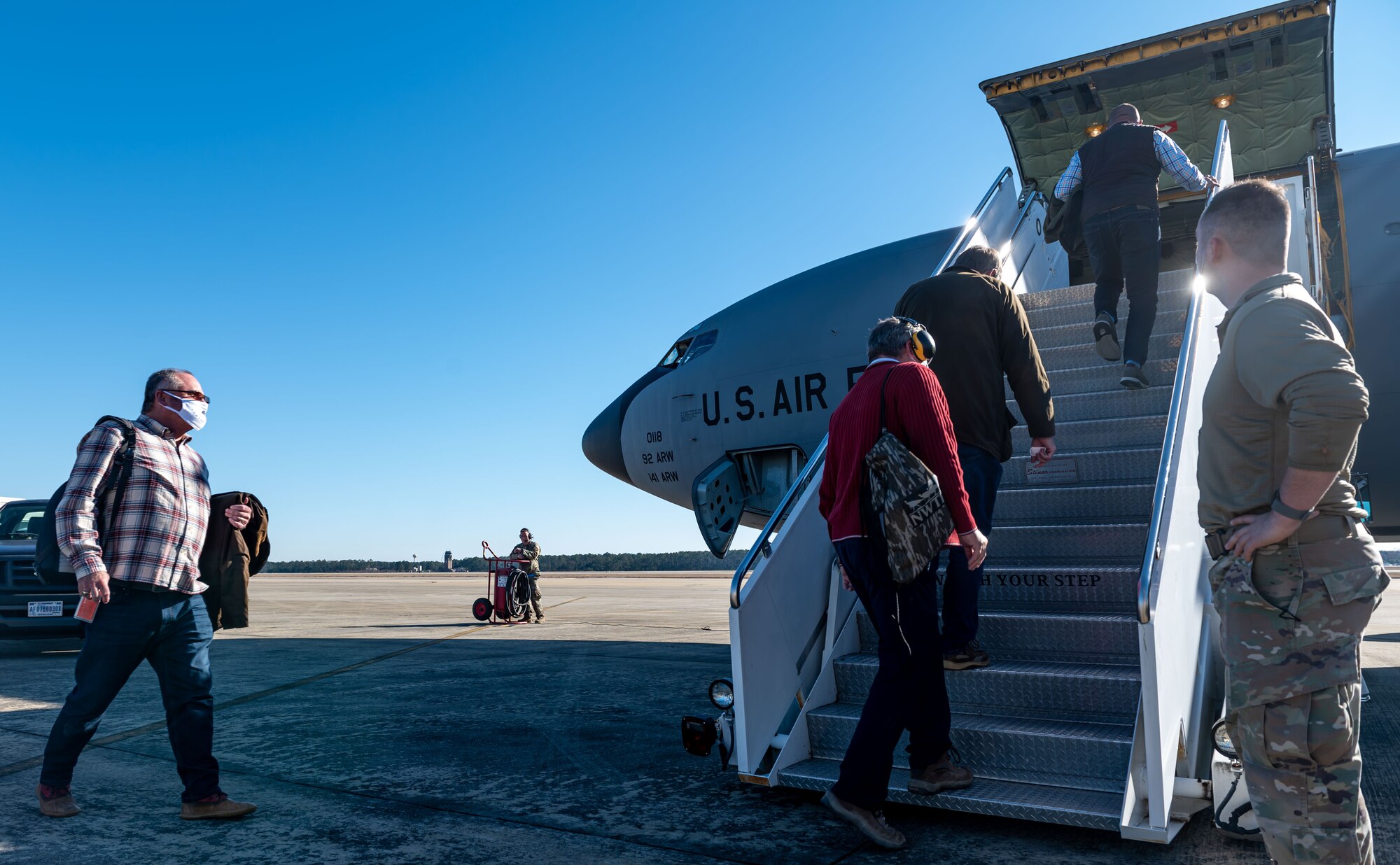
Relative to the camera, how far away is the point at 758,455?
8.77 metres

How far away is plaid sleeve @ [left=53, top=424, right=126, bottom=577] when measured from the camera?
11.3ft

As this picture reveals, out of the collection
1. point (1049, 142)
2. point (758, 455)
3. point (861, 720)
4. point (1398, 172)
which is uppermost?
point (1049, 142)

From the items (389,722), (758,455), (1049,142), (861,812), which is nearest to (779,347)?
(758,455)

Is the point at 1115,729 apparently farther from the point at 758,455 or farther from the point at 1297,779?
the point at 758,455

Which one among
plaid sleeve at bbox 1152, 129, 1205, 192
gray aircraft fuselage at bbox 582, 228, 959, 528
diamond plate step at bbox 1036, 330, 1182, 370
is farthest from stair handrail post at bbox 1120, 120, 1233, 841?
gray aircraft fuselage at bbox 582, 228, 959, 528

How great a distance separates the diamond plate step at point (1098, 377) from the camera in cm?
543

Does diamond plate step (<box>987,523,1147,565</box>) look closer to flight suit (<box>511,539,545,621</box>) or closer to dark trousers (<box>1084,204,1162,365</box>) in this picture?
dark trousers (<box>1084,204,1162,365</box>)

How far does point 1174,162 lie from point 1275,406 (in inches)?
168

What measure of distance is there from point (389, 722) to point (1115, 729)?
410 cm

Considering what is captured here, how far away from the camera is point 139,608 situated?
11.8 ft

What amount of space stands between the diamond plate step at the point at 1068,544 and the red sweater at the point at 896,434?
129 cm

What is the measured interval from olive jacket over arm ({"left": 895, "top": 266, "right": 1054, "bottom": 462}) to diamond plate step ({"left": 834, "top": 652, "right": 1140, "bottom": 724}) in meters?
0.95

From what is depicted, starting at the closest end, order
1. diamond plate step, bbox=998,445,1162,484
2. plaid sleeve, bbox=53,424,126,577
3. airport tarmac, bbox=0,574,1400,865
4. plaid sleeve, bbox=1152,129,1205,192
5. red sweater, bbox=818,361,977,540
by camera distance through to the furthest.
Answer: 1. airport tarmac, bbox=0,574,1400,865
2. red sweater, bbox=818,361,977,540
3. plaid sleeve, bbox=53,424,126,577
4. diamond plate step, bbox=998,445,1162,484
5. plaid sleeve, bbox=1152,129,1205,192

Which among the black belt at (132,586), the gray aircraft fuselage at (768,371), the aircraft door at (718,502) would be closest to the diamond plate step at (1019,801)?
the black belt at (132,586)
